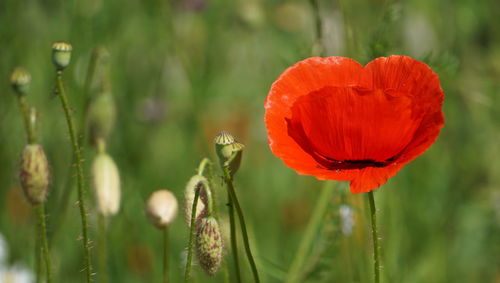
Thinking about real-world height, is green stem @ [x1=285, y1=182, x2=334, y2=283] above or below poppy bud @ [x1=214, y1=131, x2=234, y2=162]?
below

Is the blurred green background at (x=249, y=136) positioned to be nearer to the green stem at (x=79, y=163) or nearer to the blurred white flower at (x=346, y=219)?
the blurred white flower at (x=346, y=219)

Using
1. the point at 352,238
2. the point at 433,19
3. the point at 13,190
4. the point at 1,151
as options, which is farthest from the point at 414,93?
the point at 433,19

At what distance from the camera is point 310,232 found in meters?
1.93

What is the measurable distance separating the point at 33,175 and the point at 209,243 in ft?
1.14

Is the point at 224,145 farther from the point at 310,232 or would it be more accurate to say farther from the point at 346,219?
the point at 346,219

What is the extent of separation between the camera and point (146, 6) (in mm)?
3895

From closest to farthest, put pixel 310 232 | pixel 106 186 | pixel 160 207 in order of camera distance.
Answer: pixel 160 207
pixel 106 186
pixel 310 232

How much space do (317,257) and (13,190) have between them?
1795mm

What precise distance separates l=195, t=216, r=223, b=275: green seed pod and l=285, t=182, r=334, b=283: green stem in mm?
499

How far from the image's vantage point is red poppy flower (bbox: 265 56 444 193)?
1316 millimetres

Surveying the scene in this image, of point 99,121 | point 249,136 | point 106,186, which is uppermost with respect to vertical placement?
point 249,136

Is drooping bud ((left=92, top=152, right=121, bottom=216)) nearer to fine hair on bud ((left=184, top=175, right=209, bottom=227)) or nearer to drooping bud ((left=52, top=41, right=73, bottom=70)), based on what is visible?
fine hair on bud ((left=184, top=175, right=209, bottom=227))

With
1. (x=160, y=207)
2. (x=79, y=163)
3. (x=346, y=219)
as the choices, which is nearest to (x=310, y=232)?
(x=346, y=219)

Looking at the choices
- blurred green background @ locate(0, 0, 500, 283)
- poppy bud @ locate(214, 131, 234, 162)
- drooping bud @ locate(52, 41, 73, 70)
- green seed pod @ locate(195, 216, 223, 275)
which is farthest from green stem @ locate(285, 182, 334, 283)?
drooping bud @ locate(52, 41, 73, 70)
